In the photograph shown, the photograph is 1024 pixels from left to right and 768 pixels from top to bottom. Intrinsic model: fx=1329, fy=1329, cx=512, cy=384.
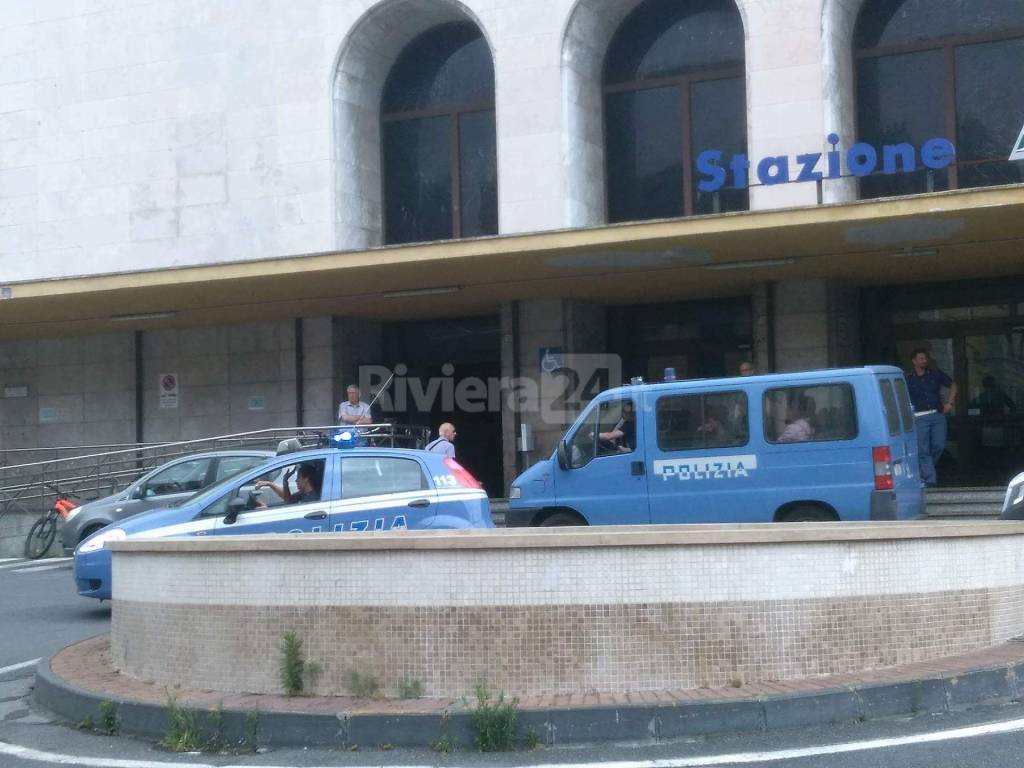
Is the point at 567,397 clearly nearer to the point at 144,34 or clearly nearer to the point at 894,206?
the point at 894,206

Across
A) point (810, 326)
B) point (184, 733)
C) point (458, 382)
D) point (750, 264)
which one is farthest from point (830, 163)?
point (184, 733)

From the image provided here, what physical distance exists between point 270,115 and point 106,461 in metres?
6.74

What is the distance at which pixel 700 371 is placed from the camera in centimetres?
2142

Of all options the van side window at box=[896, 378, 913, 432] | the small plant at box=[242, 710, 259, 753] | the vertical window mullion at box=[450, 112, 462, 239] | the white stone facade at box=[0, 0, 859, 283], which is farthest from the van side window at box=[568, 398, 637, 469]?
the vertical window mullion at box=[450, 112, 462, 239]

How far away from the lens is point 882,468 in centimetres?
1316

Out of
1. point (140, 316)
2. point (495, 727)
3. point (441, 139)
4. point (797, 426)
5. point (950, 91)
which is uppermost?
point (441, 139)

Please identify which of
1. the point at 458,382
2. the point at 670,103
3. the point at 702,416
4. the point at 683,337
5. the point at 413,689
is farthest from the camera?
the point at 458,382

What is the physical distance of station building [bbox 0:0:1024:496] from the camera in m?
18.1

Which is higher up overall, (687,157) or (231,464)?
(687,157)

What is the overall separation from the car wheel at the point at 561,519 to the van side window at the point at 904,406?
3599 millimetres

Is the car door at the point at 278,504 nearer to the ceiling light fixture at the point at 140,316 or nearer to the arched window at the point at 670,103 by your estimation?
Result: the arched window at the point at 670,103

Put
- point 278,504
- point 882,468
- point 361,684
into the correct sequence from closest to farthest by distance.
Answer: point 361,684 < point 278,504 < point 882,468

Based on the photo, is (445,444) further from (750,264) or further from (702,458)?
(750,264)

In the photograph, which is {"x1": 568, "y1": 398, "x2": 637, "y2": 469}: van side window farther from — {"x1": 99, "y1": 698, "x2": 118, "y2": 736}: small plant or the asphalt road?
{"x1": 99, "y1": 698, "x2": 118, "y2": 736}: small plant
